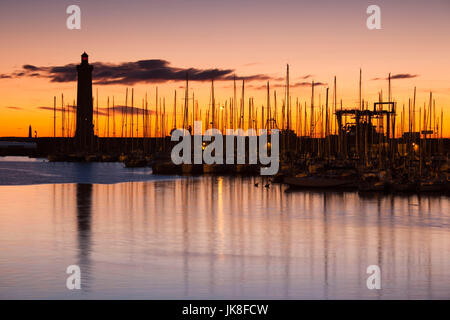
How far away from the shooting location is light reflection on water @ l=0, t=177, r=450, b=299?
1759 centimetres

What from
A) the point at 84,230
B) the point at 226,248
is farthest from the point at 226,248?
the point at 84,230

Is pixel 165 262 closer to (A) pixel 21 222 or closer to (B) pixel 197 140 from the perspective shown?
(A) pixel 21 222

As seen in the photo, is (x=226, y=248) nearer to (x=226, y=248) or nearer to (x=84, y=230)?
(x=226, y=248)

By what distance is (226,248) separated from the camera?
81.1 feet

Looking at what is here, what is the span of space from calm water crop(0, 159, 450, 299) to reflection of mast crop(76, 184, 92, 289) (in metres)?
0.06

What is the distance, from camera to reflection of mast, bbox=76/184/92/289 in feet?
69.1

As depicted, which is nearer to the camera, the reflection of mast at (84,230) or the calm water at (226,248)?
the calm water at (226,248)

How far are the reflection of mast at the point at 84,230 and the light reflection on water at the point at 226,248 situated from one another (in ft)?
0.17

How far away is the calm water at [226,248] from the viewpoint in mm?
17562

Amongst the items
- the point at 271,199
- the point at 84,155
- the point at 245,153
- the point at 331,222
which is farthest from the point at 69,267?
the point at 84,155

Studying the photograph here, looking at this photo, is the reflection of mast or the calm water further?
the reflection of mast

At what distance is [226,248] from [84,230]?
8.76 m

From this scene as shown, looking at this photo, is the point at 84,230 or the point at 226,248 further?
the point at 84,230
